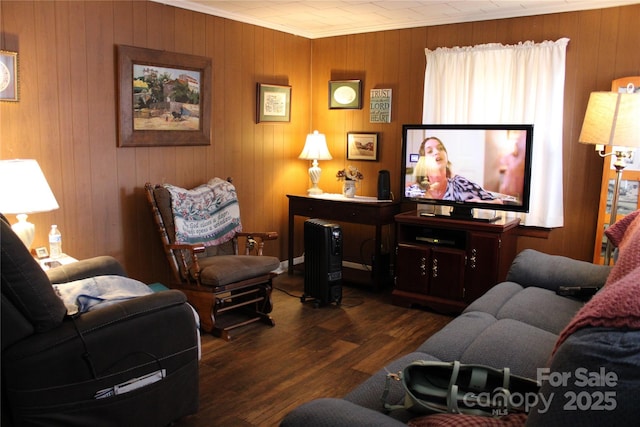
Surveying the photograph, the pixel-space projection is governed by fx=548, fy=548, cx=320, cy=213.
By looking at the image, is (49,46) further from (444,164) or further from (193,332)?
(444,164)

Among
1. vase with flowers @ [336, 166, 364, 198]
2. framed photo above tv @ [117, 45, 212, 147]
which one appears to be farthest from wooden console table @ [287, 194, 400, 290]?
framed photo above tv @ [117, 45, 212, 147]

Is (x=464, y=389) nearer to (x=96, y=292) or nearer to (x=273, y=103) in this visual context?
(x=96, y=292)

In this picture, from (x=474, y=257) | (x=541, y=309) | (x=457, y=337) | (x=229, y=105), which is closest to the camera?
(x=457, y=337)

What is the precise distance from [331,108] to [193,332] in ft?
10.9

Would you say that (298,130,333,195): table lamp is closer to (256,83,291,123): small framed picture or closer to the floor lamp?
(256,83,291,123): small framed picture

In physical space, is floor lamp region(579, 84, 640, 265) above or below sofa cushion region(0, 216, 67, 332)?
above

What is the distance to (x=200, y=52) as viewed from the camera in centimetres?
436

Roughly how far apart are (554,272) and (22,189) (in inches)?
116

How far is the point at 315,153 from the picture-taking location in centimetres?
518

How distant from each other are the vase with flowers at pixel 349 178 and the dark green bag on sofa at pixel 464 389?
3.50 m

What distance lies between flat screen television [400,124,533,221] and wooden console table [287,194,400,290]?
0.98ft

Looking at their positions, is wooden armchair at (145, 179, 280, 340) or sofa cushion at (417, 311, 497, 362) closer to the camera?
sofa cushion at (417, 311, 497, 362)

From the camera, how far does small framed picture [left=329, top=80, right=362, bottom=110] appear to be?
5184 mm

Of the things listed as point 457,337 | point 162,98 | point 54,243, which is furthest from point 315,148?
point 457,337
